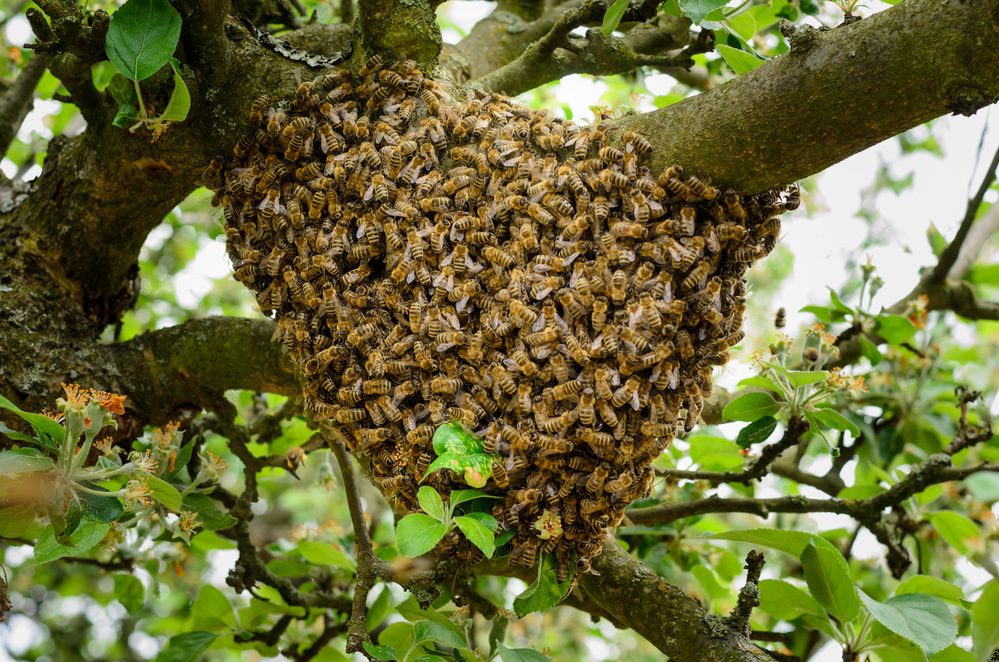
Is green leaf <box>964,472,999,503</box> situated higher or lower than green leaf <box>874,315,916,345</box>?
lower

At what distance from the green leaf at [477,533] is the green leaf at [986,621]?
4.37 ft

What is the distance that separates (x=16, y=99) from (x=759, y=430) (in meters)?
3.29

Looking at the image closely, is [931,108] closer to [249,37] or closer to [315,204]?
[315,204]

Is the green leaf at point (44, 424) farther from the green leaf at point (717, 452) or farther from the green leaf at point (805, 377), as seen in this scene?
the green leaf at point (717, 452)

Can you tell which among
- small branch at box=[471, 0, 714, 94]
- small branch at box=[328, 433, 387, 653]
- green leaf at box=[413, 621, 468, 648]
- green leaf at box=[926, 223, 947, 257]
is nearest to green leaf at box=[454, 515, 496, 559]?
green leaf at box=[413, 621, 468, 648]

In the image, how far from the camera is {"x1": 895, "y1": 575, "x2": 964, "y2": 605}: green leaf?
2801 mm

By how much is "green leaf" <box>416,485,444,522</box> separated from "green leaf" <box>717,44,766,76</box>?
147 cm

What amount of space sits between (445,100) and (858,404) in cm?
264

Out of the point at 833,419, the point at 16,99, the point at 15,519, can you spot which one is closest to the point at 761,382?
the point at 833,419

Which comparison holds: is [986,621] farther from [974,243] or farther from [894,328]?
[974,243]

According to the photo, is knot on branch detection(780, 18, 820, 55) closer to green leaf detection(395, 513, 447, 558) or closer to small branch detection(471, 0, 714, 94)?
small branch detection(471, 0, 714, 94)

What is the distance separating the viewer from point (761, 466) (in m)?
3.27

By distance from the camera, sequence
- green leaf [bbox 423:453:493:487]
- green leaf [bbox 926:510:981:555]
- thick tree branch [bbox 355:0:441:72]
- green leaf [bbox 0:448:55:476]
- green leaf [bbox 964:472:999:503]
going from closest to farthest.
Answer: green leaf [bbox 423:453:493:487], green leaf [bbox 0:448:55:476], thick tree branch [bbox 355:0:441:72], green leaf [bbox 926:510:981:555], green leaf [bbox 964:472:999:503]

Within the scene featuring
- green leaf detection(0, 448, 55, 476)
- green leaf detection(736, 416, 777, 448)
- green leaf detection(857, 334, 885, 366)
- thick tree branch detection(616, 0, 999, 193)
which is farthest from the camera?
green leaf detection(857, 334, 885, 366)
